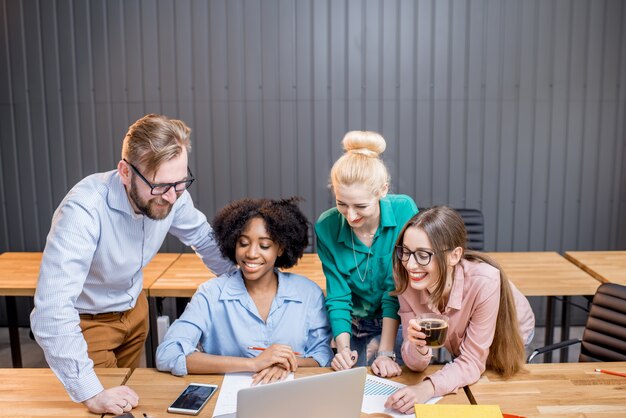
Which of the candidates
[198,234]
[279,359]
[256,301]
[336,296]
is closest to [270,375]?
[279,359]

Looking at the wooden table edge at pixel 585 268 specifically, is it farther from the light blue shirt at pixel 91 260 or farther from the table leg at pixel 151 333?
the table leg at pixel 151 333

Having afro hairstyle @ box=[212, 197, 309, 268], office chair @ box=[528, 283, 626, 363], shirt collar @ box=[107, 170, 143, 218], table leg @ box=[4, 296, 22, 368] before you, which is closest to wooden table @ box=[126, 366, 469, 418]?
afro hairstyle @ box=[212, 197, 309, 268]

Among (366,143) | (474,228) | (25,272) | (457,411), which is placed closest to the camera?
(457,411)

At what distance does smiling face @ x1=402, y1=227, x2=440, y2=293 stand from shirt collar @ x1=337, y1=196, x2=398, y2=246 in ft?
1.18

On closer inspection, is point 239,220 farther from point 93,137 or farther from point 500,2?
point 500,2

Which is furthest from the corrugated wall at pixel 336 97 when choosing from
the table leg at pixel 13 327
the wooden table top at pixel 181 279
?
the table leg at pixel 13 327

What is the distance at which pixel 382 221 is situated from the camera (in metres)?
2.48

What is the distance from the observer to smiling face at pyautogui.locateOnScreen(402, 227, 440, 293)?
6.77ft

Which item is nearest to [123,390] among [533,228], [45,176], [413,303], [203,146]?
[413,303]

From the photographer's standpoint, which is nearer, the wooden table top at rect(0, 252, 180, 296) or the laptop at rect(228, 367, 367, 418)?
the laptop at rect(228, 367, 367, 418)

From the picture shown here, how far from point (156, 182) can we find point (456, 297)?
1091 mm

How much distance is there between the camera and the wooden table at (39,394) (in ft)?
6.21

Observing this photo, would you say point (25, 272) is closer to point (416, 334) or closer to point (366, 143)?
point (366, 143)

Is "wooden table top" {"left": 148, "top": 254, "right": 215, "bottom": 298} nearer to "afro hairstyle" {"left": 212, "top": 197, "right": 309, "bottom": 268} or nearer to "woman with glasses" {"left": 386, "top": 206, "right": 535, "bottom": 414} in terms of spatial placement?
"afro hairstyle" {"left": 212, "top": 197, "right": 309, "bottom": 268}
